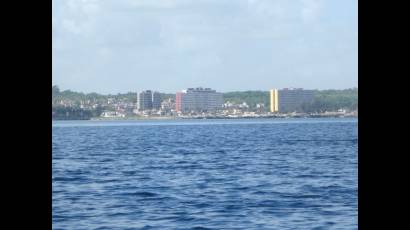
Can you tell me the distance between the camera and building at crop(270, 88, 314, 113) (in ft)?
169

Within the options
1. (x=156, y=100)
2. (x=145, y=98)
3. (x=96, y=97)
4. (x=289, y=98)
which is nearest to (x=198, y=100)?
(x=156, y=100)

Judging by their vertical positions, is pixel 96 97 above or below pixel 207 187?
above

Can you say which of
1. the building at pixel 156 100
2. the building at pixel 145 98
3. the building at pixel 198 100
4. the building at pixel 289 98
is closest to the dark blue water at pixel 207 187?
the building at pixel 145 98

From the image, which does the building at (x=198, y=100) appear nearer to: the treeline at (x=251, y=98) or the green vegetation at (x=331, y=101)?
the treeline at (x=251, y=98)

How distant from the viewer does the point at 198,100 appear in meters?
51.7

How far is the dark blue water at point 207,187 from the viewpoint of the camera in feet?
32.2

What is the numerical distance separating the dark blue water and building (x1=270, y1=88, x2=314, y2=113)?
23.5m

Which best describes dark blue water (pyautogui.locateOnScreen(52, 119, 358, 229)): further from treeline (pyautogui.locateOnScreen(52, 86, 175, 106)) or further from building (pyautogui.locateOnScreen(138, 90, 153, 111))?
treeline (pyautogui.locateOnScreen(52, 86, 175, 106))

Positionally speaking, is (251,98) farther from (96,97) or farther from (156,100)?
(96,97)

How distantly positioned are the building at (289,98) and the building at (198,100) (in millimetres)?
3788

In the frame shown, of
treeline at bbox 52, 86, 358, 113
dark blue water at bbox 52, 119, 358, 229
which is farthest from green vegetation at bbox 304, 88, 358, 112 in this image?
dark blue water at bbox 52, 119, 358, 229

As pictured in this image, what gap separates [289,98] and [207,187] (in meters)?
37.9
